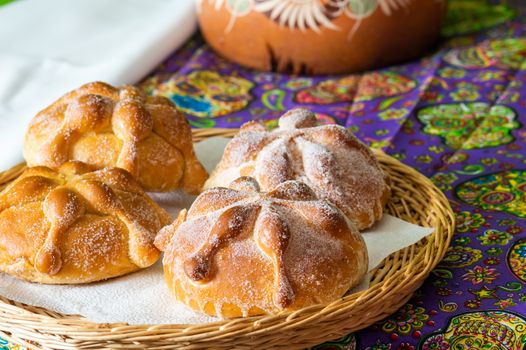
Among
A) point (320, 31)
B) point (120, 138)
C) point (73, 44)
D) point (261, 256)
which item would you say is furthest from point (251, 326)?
point (73, 44)

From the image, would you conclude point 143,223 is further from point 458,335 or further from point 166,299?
point 458,335

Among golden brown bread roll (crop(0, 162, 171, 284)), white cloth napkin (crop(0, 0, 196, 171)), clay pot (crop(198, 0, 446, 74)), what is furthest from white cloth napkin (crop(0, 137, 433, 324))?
clay pot (crop(198, 0, 446, 74))

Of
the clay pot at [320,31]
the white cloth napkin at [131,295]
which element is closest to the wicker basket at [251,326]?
the white cloth napkin at [131,295]

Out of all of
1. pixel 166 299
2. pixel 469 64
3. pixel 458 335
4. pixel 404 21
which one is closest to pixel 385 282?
pixel 458 335

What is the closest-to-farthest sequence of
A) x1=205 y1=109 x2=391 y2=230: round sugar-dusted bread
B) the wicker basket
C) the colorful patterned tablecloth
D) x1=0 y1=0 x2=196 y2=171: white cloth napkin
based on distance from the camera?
the wicker basket < the colorful patterned tablecloth < x1=205 y1=109 x2=391 y2=230: round sugar-dusted bread < x1=0 y1=0 x2=196 y2=171: white cloth napkin

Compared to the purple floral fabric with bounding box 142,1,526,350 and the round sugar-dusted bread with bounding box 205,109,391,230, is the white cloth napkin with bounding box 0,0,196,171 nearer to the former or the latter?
the purple floral fabric with bounding box 142,1,526,350

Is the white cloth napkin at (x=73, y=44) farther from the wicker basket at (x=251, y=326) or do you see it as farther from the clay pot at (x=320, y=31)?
the wicker basket at (x=251, y=326)

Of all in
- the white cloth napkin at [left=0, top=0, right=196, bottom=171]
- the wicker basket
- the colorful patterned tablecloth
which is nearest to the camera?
the wicker basket
